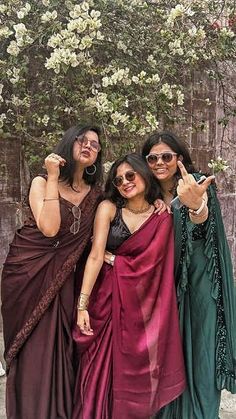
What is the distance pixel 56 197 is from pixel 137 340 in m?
0.80

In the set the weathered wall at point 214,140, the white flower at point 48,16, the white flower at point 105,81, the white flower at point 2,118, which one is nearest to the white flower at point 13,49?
the white flower at point 48,16

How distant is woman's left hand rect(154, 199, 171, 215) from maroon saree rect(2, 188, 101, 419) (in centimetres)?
32

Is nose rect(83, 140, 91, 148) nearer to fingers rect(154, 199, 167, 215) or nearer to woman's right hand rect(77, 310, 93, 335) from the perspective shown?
fingers rect(154, 199, 167, 215)

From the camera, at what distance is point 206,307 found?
2439 mm

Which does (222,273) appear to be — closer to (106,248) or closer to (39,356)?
(106,248)

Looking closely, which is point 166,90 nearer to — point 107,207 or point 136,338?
point 107,207

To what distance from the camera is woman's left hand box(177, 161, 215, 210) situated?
2.16m

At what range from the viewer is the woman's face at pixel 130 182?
2.37m

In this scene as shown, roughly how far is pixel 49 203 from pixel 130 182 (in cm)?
44

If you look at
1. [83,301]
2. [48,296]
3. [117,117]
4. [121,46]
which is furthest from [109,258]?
[121,46]

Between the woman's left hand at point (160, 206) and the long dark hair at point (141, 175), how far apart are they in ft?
0.09

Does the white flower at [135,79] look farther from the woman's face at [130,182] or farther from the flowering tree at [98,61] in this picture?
the woman's face at [130,182]

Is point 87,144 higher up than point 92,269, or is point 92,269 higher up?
point 87,144

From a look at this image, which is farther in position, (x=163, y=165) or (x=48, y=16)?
(x=48, y=16)
